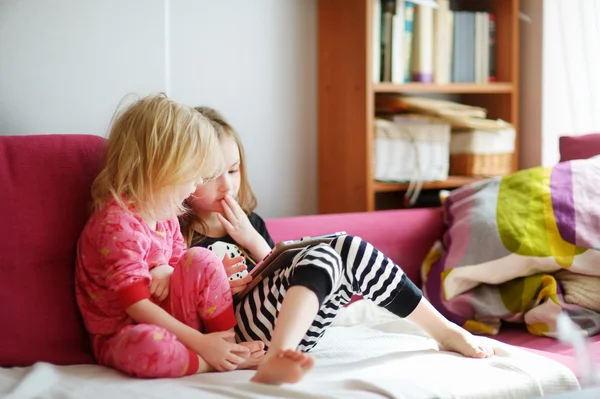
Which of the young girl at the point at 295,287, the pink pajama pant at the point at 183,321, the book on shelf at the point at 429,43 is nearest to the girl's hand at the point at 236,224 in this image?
the young girl at the point at 295,287

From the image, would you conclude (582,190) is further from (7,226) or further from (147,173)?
(7,226)

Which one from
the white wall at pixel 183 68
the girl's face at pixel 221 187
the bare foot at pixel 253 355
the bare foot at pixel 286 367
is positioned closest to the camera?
the bare foot at pixel 286 367

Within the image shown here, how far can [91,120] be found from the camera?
206 cm

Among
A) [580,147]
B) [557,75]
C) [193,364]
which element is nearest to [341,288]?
[193,364]

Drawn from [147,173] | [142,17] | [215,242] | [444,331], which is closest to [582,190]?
[444,331]

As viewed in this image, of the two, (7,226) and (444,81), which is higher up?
(444,81)

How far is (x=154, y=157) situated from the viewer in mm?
1492

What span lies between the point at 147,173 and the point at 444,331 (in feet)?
2.16

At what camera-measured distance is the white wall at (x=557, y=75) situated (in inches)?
93.2

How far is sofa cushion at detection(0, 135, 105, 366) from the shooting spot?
151cm

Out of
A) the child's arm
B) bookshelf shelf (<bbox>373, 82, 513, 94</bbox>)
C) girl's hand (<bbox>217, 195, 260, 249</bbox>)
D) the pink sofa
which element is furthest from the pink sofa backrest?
bookshelf shelf (<bbox>373, 82, 513, 94</bbox>)

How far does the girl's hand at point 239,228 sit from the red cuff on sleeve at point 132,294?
374 millimetres

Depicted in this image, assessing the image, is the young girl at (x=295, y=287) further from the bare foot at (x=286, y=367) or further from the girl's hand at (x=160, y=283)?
the girl's hand at (x=160, y=283)

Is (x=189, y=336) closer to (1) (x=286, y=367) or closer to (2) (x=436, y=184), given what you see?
(1) (x=286, y=367)
